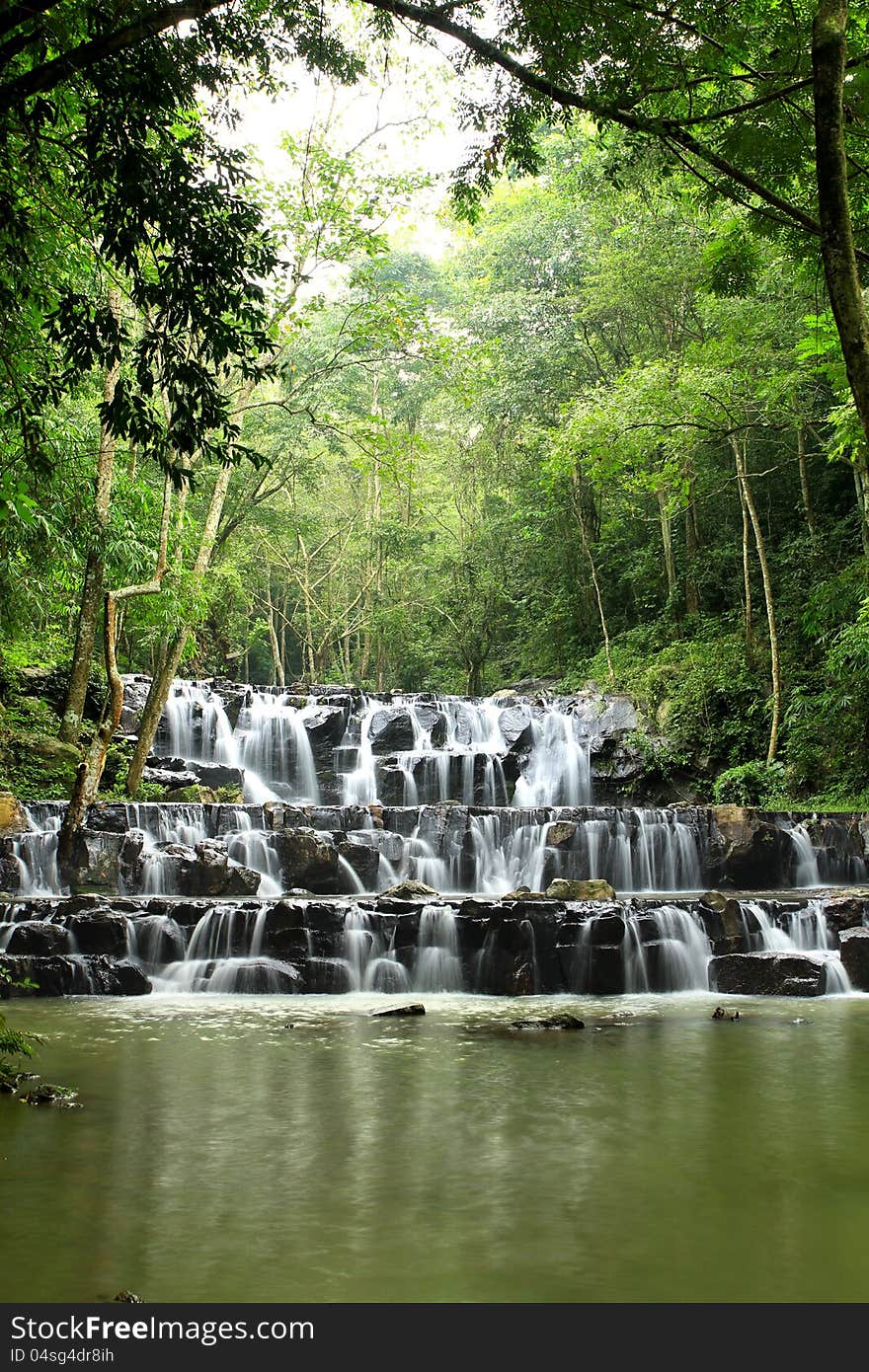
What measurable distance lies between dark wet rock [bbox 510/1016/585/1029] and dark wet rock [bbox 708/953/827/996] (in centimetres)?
255

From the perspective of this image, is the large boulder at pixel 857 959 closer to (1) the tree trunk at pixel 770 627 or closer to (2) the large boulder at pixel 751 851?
(2) the large boulder at pixel 751 851

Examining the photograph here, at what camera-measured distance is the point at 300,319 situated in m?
15.3

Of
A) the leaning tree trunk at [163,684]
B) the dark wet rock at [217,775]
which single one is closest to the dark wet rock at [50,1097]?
the leaning tree trunk at [163,684]

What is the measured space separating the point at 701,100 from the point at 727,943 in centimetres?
803

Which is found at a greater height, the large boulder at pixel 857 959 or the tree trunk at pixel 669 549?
the tree trunk at pixel 669 549

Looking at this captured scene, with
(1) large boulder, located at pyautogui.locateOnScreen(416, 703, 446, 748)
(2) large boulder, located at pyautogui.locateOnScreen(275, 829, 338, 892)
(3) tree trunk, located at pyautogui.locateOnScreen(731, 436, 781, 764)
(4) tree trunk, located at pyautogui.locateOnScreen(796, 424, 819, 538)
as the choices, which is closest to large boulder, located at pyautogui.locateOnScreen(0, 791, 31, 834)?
(2) large boulder, located at pyautogui.locateOnScreen(275, 829, 338, 892)

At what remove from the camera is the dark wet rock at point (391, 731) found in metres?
22.1

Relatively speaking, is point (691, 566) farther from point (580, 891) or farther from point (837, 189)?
point (837, 189)

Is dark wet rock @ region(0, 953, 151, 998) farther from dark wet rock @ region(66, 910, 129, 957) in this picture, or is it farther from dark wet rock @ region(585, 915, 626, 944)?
dark wet rock @ region(585, 915, 626, 944)

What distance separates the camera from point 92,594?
1468cm

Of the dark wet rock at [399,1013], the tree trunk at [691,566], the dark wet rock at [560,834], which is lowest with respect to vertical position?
the dark wet rock at [399,1013]

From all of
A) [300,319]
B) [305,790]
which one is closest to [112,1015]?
[300,319]

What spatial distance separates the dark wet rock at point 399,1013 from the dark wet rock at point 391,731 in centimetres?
1285

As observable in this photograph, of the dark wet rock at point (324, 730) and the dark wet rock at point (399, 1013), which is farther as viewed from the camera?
the dark wet rock at point (324, 730)
